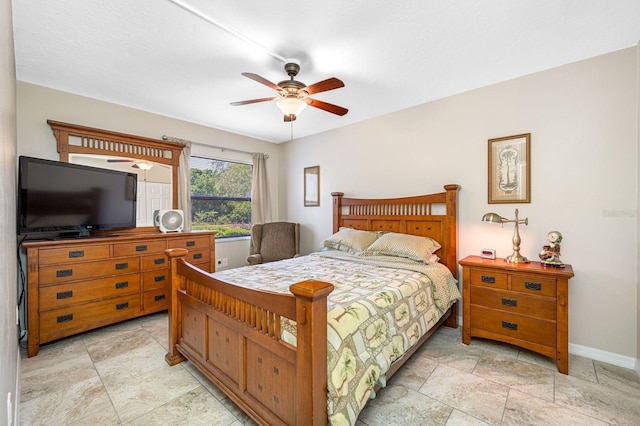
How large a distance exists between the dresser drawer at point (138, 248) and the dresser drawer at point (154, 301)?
46 cm

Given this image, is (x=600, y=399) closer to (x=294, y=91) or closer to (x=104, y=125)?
(x=294, y=91)

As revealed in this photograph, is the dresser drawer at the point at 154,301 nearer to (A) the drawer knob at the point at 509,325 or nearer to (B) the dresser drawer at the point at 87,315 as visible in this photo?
(B) the dresser drawer at the point at 87,315

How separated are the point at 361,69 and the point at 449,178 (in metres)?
1.55

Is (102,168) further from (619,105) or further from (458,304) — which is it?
(619,105)

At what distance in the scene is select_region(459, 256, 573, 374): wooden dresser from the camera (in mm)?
2146

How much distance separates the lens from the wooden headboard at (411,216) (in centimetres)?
302

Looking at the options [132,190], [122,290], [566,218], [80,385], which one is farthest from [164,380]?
[566,218]

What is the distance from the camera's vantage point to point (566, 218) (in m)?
2.47

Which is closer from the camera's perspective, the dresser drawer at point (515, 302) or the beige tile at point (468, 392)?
the beige tile at point (468, 392)

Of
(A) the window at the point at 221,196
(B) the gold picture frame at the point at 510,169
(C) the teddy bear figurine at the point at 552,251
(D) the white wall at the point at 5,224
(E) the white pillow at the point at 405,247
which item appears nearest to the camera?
(D) the white wall at the point at 5,224

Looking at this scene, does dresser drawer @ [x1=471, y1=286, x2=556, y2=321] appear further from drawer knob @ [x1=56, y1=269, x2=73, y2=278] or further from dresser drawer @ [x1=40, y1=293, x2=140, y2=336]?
drawer knob @ [x1=56, y1=269, x2=73, y2=278]

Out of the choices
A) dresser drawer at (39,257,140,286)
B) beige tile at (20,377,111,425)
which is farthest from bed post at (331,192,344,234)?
beige tile at (20,377,111,425)

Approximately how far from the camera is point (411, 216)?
132 inches

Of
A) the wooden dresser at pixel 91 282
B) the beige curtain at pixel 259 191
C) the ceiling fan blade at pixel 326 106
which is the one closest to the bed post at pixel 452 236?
the ceiling fan blade at pixel 326 106
